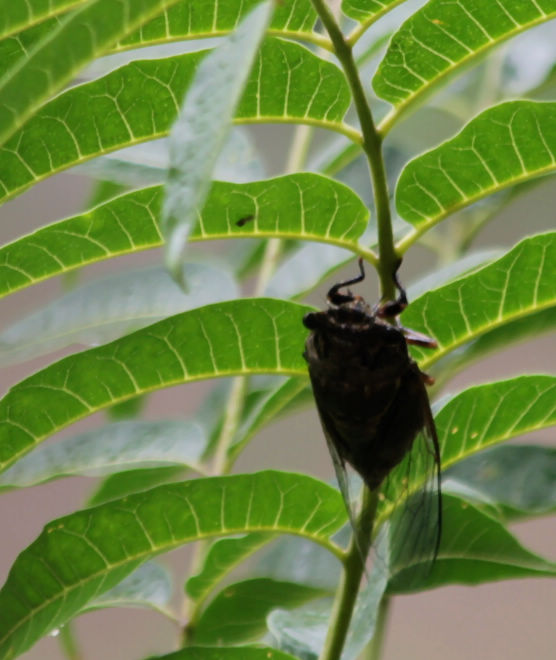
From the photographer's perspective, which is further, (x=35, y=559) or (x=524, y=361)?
(x=524, y=361)

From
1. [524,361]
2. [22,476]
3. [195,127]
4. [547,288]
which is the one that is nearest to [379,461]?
[547,288]

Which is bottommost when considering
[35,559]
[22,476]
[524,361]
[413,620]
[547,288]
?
[35,559]

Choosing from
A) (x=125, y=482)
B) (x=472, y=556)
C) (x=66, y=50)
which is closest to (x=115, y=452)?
(x=125, y=482)

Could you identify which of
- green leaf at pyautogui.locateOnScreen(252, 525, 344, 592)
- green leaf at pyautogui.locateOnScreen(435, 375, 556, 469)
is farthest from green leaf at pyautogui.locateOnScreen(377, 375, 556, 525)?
green leaf at pyautogui.locateOnScreen(252, 525, 344, 592)

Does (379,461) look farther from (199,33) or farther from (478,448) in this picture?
(199,33)

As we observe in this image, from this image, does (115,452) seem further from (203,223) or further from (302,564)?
(203,223)

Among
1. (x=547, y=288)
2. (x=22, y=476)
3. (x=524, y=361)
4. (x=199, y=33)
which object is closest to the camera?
(x=199, y=33)

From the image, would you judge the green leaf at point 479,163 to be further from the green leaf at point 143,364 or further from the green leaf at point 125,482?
the green leaf at point 125,482
